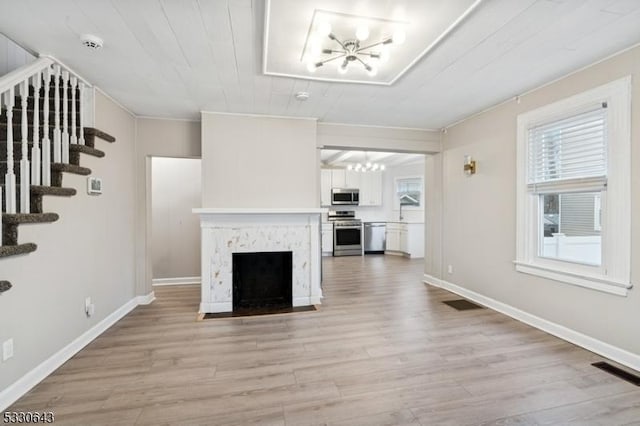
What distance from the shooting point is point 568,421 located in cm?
178

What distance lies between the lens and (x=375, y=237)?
8203 mm

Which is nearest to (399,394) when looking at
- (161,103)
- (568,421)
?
(568,421)

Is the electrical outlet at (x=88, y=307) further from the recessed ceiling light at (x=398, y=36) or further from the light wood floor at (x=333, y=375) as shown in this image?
the recessed ceiling light at (x=398, y=36)

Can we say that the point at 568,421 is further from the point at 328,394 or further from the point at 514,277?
the point at 514,277

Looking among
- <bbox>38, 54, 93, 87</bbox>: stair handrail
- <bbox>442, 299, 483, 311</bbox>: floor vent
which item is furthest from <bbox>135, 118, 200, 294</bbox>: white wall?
<bbox>442, 299, 483, 311</bbox>: floor vent

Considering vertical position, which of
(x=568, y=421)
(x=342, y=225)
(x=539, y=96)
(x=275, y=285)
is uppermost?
(x=539, y=96)

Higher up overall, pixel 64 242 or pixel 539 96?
pixel 539 96

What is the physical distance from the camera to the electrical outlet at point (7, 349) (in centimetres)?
188

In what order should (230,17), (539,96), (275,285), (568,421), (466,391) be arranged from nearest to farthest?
1. (568,421)
2. (230,17)
3. (466,391)
4. (539,96)
5. (275,285)

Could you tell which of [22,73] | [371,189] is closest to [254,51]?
[22,73]

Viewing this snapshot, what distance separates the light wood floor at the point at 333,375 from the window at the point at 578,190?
763mm

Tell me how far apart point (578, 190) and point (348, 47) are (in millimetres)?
2492

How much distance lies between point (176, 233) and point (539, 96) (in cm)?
526

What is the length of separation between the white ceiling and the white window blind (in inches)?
19.1
